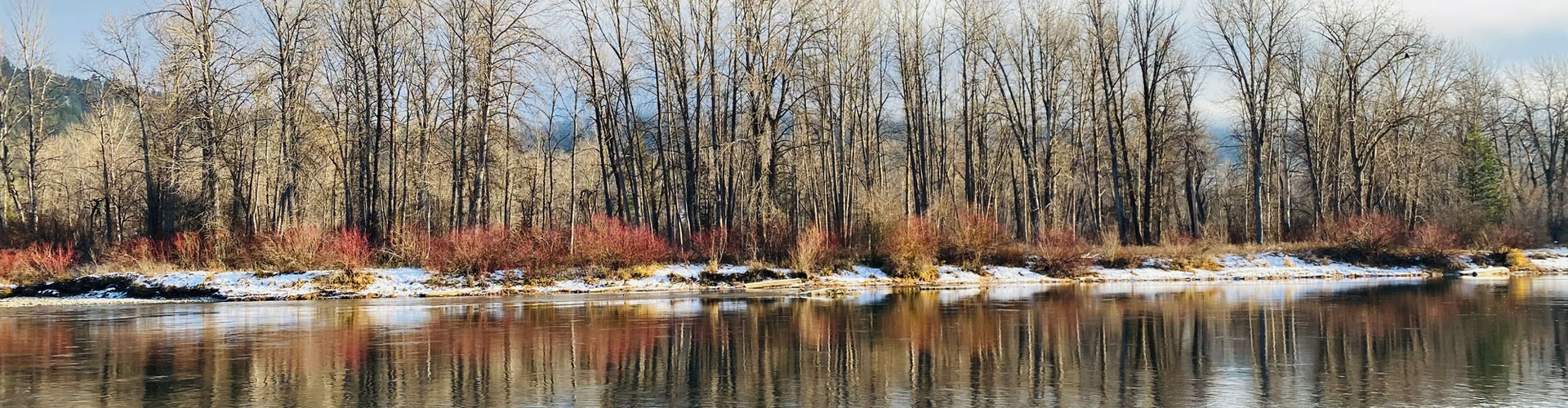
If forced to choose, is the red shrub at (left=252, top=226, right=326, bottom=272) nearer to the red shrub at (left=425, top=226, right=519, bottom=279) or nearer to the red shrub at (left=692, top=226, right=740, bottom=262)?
the red shrub at (left=425, top=226, right=519, bottom=279)

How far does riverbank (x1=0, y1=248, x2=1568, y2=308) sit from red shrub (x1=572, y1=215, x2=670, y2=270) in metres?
0.71

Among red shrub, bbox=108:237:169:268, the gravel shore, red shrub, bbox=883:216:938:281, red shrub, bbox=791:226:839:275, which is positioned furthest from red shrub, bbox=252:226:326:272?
red shrub, bbox=883:216:938:281

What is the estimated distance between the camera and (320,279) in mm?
29641

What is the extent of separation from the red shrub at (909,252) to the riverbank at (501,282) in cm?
35

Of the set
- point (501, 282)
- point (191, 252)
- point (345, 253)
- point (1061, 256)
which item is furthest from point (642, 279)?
point (1061, 256)

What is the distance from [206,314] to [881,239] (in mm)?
20166

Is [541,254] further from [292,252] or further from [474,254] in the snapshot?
[292,252]

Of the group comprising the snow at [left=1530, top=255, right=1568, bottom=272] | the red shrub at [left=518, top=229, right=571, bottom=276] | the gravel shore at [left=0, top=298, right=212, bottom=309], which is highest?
the red shrub at [left=518, top=229, right=571, bottom=276]

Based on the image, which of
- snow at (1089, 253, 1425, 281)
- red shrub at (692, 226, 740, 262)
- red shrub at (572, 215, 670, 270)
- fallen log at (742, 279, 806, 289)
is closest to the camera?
fallen log at (742, 279, 806, 289)

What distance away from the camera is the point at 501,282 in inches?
1219

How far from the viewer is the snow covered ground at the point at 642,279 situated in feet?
95.5

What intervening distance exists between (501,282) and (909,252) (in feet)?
42.9

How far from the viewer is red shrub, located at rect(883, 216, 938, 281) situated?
111ft

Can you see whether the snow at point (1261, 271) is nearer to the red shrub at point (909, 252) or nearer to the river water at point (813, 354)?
the red shrub at point (909, 252)
